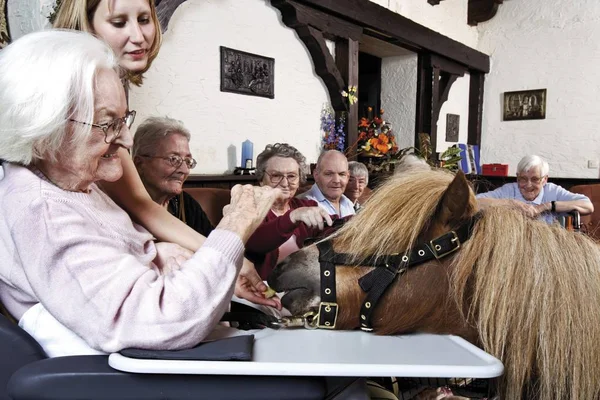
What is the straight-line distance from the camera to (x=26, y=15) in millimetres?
2062

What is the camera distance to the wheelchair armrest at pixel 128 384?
730mm

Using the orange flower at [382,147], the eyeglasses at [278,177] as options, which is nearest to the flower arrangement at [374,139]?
the orange flower at [382,147]

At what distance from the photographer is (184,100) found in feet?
10.9

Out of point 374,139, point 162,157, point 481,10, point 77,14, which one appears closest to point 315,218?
point 77,14

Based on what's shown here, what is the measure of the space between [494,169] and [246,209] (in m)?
7.17

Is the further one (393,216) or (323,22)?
(323,22)

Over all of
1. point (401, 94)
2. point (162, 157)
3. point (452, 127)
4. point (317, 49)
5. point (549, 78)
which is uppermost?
point (549, 78)

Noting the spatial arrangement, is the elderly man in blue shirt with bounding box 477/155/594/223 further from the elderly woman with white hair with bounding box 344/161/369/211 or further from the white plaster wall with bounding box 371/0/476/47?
the white plaster wall with bounding box 371/0/476/47

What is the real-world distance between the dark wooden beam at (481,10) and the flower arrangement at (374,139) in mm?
3382

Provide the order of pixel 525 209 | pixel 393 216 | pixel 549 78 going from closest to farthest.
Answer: pixel 393 216 < pixel 525 209 < pixel 549 78

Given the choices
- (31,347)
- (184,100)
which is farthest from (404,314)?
(184,100)

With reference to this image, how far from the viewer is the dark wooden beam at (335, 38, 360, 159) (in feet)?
15.6

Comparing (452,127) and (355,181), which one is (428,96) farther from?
(355,181)

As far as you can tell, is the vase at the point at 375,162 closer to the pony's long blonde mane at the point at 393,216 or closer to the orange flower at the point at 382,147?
the orange flower at the point at 382,147
